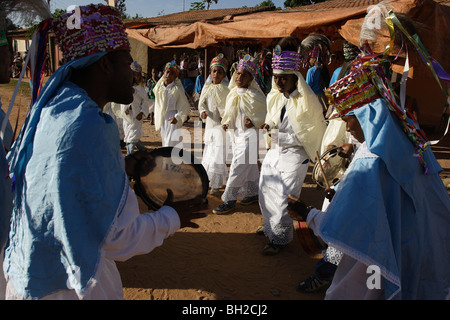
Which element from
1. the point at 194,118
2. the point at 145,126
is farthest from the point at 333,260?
the point at 194,118

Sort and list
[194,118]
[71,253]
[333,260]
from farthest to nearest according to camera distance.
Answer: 1. [194,118]
2. [333,260]
3. [71,253]

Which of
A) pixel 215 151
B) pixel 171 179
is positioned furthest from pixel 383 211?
pixel 215 151

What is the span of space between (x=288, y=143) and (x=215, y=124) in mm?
2944

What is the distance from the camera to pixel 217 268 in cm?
421

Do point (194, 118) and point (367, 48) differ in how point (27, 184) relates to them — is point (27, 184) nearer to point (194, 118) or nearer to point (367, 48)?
point (367, 48)

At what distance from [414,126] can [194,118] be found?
13.0 m

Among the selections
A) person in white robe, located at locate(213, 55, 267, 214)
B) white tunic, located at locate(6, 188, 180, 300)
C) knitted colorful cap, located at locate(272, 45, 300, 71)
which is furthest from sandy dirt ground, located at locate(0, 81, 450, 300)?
knitted colorful cap, located at locate(272, 45, 300, 71)

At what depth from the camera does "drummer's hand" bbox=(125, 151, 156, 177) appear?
2119 mm

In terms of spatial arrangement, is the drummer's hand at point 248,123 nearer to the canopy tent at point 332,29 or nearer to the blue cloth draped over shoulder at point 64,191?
the canopy tent at point 332,29

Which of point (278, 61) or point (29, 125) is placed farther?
point (278, 61)

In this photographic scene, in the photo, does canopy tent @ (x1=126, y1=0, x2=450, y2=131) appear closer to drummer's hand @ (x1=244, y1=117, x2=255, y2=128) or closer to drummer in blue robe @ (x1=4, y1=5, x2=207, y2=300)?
drummer's hand @ (x1=244, y1=117, x2=255, y2=128)

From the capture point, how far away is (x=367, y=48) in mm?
2646

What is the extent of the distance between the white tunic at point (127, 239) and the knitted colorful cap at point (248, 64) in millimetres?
4473

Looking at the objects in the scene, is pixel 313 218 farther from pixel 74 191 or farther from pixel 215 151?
pixel 215 151
